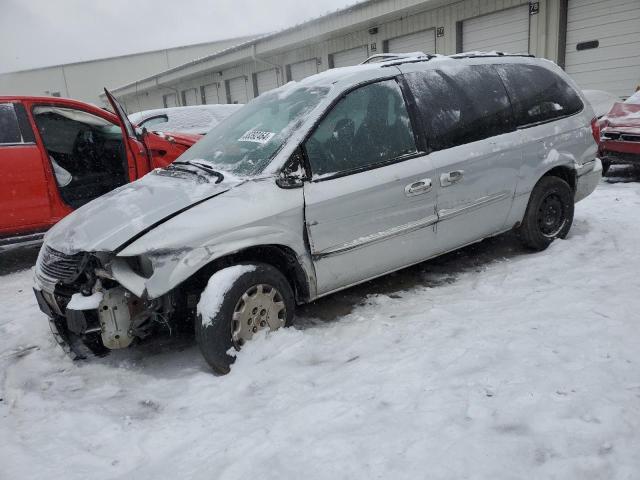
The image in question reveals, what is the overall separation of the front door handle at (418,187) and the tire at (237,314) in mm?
1052

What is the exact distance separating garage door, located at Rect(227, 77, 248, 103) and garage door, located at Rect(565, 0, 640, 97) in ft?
40.6

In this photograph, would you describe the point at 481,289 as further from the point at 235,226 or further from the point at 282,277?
the point at 235,226

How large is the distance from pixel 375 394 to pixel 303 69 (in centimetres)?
1504

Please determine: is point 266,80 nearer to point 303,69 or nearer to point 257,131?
point 303,69

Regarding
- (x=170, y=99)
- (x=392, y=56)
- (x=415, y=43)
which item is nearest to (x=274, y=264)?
(x=392, y=56)

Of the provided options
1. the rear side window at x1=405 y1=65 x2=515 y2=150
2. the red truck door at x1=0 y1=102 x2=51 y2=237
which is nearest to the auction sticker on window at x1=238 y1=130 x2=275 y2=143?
the rear side window at x1=405 y1=65 x2=515 y2=150

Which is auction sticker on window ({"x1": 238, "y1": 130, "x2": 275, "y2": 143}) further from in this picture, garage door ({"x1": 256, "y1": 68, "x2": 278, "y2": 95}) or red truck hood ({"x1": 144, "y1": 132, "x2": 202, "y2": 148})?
garage door ({"x1": 256, "y1": 68, "x2": 278, "y2": 95})

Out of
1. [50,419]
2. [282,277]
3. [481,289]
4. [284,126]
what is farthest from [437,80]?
Answer: [50,419]

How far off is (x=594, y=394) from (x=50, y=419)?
267cm

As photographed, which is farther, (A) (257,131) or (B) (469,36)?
(B) (469,36)

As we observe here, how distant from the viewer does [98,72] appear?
1499 inches

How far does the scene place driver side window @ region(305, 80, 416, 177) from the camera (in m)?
3.18

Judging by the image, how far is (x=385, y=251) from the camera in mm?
3439

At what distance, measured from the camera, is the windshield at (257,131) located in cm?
320
